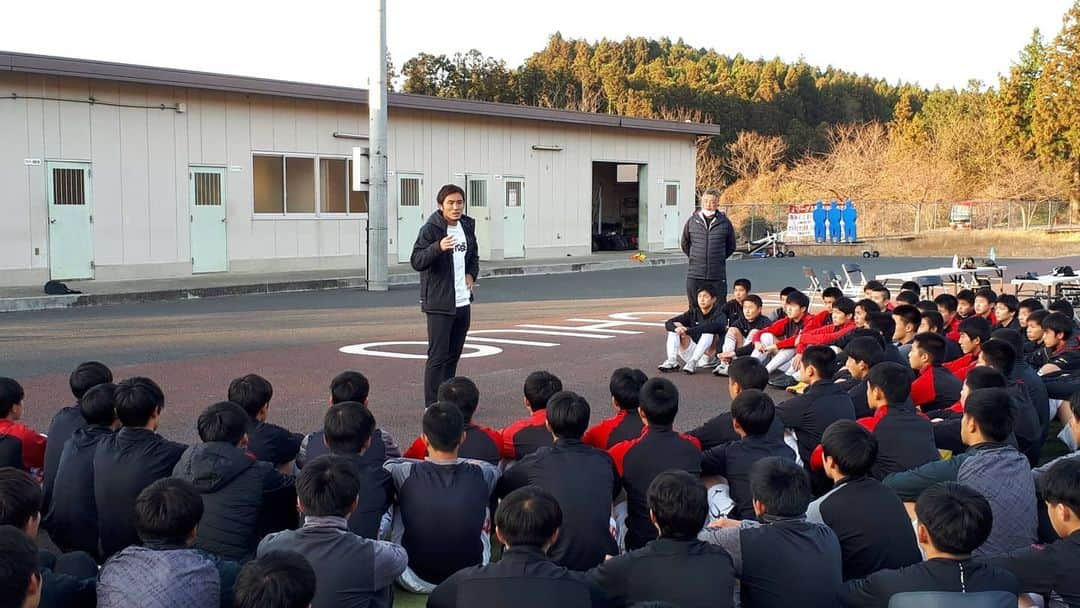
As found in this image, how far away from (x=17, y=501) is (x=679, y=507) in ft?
8.09

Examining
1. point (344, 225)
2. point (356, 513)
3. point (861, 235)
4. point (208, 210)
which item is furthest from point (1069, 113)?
point (356, 513)

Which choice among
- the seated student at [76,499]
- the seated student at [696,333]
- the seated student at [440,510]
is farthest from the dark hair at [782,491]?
the seated student at [696,333]

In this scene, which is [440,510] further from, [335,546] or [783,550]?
[783,550]

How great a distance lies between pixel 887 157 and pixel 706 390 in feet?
164

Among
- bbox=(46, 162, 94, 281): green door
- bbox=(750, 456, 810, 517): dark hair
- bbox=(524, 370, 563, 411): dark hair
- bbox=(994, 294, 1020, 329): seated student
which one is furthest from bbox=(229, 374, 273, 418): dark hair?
bbox=(46, 162, 94, 281): green door

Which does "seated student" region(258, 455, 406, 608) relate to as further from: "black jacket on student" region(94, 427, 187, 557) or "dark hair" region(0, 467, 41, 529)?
"black jacket on student" region(94, 427, 187, 557)

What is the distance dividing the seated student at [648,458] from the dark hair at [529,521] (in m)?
1.69

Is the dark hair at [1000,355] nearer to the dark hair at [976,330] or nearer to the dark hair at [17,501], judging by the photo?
the dark hair at [976,330]

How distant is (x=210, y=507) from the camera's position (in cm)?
461

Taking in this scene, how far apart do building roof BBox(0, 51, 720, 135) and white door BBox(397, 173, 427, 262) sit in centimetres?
193

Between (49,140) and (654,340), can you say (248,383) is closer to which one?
(654,340)

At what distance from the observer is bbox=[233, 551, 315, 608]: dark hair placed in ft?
10.2

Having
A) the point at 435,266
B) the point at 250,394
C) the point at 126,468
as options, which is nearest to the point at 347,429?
the point at 126,468

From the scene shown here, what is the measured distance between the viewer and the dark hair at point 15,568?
310 cm
